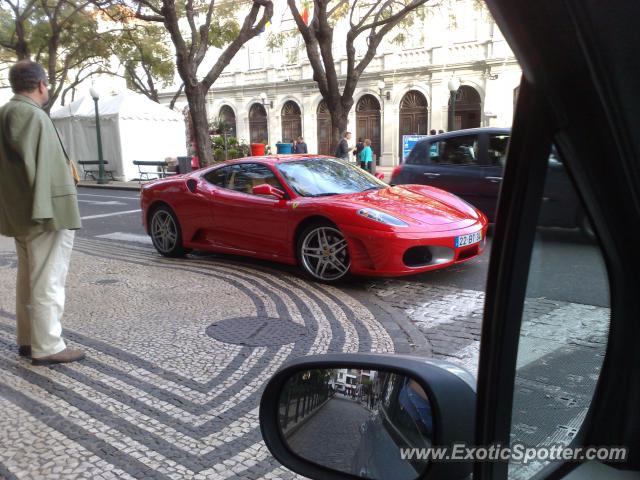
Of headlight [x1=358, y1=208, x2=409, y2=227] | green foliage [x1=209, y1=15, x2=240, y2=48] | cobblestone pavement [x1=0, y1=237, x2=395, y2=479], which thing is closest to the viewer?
cobblestone pavement [x1=0, y1=237, x2=395, y2=479]

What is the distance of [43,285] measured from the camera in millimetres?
3713

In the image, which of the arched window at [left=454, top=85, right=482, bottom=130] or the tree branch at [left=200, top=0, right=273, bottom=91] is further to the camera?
the arched window at [left=454, top=85, right=482, bottom=130]

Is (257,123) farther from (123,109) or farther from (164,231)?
(164,231)

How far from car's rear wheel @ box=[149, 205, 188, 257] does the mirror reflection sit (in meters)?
6.49

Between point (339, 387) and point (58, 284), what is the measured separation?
10.3 ft

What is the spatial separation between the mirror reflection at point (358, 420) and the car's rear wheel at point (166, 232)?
649 centimetres

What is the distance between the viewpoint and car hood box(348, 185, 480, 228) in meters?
5.77

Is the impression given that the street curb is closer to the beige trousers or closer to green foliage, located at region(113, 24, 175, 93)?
green foliage, located at region(113, 24, 175, 93)

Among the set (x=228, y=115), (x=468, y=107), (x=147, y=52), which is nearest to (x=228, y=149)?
(x=147, y=52)

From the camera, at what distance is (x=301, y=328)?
470cm

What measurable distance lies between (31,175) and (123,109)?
1999 cm

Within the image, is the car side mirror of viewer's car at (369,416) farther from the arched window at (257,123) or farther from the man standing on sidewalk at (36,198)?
the arched window at (257,123)

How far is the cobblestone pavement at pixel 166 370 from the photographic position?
9.09ft

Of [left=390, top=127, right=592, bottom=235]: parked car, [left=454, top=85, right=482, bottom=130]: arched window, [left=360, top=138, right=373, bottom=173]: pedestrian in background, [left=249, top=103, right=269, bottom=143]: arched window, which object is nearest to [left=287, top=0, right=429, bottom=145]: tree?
[left=360, top=138, right=373, bottom=173]: pedestrian in background
